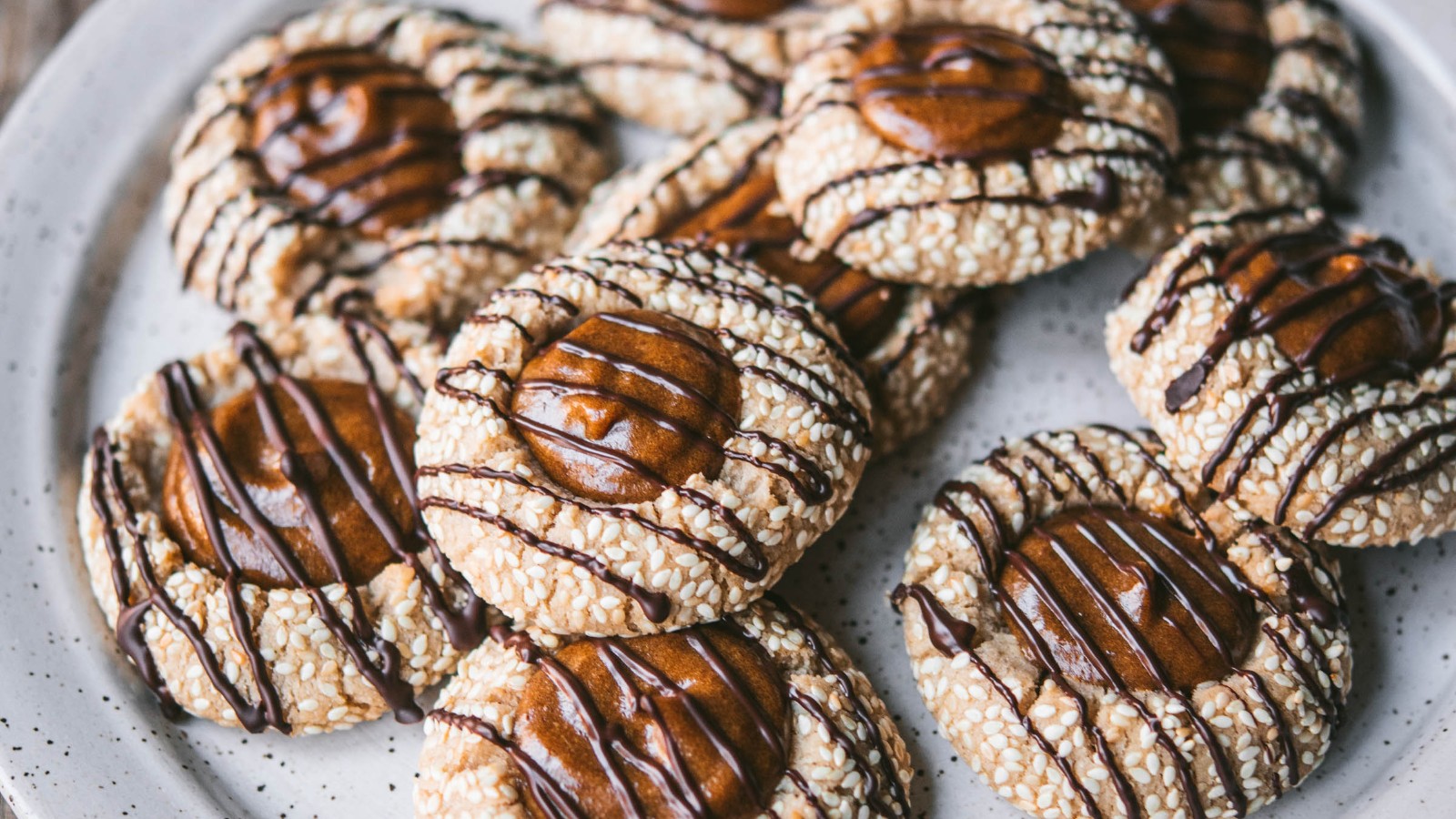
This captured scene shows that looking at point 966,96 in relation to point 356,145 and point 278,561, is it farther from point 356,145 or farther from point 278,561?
point 278,561

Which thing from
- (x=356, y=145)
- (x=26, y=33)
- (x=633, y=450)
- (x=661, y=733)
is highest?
(x=26, y=33)

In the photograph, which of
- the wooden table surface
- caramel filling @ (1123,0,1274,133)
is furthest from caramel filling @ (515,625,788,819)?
the wooden table surface

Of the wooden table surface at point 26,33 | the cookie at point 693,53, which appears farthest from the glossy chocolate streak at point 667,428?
the wooden table surface at point 26,33

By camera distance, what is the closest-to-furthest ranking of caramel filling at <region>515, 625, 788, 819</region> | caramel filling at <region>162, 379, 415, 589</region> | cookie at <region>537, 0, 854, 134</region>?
caramel filling at <region>515, 625, 788, 819</region>, caramel filling at <region>162, 379, 415, 589</region>, cookie at <region>537, 0, 854, 134</region>

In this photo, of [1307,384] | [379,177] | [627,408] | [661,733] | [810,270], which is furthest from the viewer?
[379,177]

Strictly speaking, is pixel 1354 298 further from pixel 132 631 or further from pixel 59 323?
pixel 59 323

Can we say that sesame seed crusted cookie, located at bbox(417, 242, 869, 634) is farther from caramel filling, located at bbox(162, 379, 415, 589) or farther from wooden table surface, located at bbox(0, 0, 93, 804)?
wooden table surface, located at bbox(0, 0, 93, 804)

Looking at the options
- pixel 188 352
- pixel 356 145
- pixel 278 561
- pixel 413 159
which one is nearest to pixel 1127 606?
pixel 278 561
